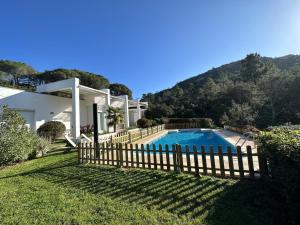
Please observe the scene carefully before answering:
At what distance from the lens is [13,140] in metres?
8.14

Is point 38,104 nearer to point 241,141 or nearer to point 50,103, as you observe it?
point 50,103

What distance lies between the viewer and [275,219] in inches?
116

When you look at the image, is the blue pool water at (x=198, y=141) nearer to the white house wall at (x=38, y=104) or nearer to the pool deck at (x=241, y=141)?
the pool deck at (x=241, y=141)

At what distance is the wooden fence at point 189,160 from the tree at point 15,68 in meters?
35.9

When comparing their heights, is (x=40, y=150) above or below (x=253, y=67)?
below

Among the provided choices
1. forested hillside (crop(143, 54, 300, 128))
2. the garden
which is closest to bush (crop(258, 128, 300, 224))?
the garden

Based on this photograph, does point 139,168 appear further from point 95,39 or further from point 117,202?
point 95,39

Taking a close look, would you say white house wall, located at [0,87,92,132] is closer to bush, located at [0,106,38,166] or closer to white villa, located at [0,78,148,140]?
white villa, located at [0,78,148,140]

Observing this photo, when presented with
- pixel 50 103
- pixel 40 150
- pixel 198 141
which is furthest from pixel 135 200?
pixel 50 103

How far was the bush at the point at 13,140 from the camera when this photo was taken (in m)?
7.93

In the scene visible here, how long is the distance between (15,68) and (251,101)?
42420 mm

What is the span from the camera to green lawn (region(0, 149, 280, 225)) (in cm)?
315

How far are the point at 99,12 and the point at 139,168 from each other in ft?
34.2

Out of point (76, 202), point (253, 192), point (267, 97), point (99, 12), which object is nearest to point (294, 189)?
point (253, 192)
